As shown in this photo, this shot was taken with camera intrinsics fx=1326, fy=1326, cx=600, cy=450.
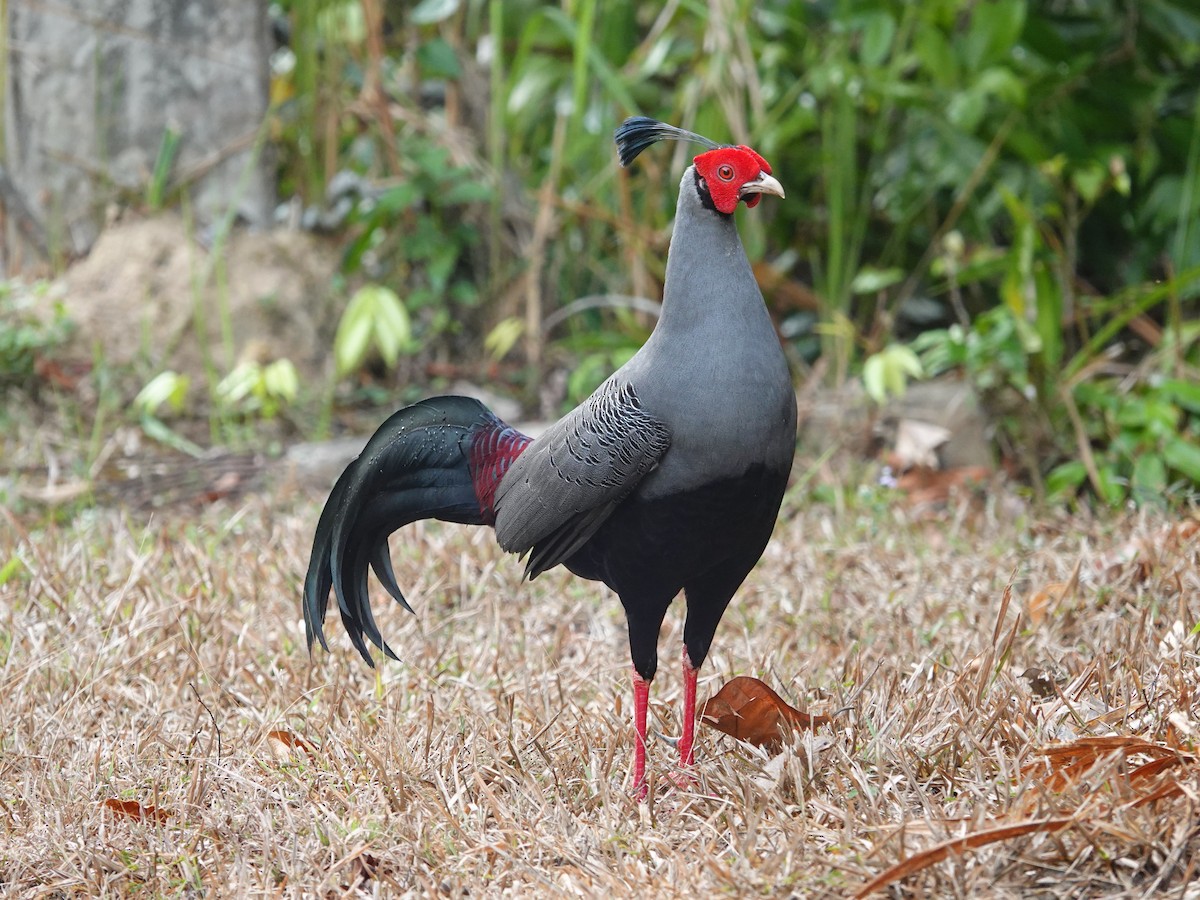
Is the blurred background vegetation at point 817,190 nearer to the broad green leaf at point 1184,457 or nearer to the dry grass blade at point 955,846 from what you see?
the broad green leaf at point 1184,457

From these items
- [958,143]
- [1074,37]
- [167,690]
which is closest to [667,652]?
[167,690]

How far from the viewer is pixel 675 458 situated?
2.34 metres

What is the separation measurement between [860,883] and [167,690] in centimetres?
171

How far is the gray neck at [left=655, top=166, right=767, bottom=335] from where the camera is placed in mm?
2393

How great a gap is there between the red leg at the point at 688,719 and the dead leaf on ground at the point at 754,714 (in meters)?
0.03

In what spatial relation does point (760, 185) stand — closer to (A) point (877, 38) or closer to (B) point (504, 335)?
(A) point (877, 38)

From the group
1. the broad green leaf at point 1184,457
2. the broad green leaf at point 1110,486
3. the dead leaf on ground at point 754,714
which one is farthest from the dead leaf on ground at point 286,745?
the broad green leaf at point 1184,457

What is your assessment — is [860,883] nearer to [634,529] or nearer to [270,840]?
[634,529]

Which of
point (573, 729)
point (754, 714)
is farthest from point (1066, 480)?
point (573, 729)

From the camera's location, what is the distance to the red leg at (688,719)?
2.58m

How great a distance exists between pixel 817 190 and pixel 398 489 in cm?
379

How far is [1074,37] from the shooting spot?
539 centimetres

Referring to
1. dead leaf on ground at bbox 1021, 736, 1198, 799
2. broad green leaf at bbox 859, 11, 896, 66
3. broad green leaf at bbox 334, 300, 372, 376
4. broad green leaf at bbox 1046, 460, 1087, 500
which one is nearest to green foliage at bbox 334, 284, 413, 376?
broad green leaf at bbox 334, 300, 372, 376

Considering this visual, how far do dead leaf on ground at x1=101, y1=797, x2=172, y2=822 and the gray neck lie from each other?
1.27 metres
